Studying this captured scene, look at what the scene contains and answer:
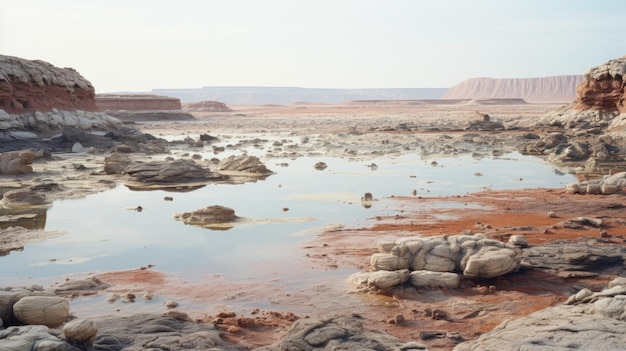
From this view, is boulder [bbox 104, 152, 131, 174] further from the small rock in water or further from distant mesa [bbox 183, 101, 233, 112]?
distant mesa [bbox 183, 101, 233, 112]

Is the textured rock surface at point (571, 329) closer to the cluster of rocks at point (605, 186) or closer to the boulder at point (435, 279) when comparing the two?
the boulder at point (435, 279)

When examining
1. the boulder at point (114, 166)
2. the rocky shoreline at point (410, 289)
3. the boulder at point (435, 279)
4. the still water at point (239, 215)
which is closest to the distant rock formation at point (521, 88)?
the still water at point (239, 215)

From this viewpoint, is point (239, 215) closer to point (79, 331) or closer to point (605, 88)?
point (79, 331)

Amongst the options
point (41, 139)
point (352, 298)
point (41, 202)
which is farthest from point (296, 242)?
point (41, 139)

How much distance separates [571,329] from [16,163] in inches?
609

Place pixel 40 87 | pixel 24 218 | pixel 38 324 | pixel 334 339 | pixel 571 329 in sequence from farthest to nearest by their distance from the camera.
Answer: pixel 40 87 → pixel 24 218 → pixel 38 324 → pixel 334 339 → pixel 571 329

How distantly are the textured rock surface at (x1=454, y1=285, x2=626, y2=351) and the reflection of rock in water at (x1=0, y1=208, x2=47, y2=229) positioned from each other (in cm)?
820

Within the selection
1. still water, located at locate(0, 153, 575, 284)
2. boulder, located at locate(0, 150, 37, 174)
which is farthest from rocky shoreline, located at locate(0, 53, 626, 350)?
boulder, located at locate(0, 150, 37, 174)

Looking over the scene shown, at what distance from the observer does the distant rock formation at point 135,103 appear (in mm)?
55688

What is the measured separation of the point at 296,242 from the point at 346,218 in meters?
1.99

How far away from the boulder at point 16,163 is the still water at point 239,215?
11.1 feet

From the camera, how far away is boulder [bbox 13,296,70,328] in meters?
5.37

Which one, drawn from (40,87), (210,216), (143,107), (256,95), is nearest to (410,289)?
(210,216)

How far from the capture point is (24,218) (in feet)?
37.1
